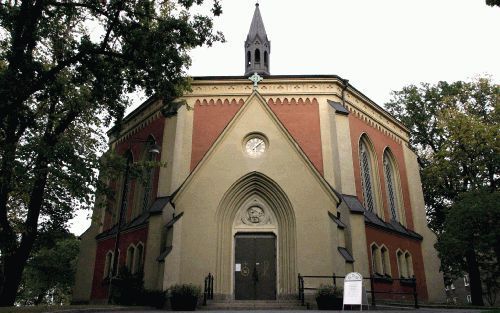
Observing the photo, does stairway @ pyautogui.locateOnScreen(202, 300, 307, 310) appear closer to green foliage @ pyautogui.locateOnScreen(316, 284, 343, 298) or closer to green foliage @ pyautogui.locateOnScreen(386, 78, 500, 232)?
green foliage @ pyautogui.locateOnScreen(316, 284, 343, 298)

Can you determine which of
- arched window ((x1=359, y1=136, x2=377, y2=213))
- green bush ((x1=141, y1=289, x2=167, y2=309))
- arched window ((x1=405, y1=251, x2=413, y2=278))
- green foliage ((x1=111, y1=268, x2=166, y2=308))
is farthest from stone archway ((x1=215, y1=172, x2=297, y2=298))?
arched window ((x1=405, y1=251, x2=413, y2=278))

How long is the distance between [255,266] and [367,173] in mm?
8745

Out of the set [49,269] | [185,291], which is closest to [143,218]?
[185,291]

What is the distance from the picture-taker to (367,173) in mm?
22000

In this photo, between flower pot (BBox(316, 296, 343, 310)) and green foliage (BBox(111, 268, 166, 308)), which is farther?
green foliage (BBox(111, 268, 166, 308))

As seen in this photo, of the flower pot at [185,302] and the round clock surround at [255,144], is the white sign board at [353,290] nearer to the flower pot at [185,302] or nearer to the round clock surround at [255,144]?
the flower pot at [185,302]

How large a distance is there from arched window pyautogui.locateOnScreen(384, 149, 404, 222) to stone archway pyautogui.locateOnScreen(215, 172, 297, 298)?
8.27 metres

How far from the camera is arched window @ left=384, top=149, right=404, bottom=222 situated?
75.3ft

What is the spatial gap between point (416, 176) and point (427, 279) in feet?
20.1

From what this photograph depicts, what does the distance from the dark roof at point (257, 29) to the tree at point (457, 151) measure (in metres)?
11.7

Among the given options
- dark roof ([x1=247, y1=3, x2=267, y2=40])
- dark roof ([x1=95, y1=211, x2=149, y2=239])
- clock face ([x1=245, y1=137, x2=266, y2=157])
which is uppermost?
dark roof ([x1=247, y1=3, x2=267, y2=40])

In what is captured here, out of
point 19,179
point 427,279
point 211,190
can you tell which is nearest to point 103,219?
point 211,190

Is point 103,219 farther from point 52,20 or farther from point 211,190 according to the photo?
point 52,20

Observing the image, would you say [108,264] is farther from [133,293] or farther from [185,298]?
[185,298]
